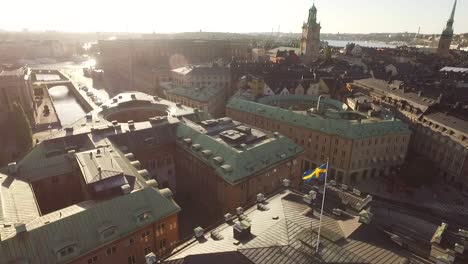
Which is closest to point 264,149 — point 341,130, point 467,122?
point 341,130

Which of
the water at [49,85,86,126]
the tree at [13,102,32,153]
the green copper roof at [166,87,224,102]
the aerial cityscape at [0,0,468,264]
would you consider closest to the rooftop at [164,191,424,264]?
the aerial cityscape at [0,0,468,264]

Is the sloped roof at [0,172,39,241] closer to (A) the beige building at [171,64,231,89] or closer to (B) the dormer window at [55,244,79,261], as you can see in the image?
(B) the dormer window at [55,244,79,261]

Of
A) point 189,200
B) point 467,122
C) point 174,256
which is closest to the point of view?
point 174,256

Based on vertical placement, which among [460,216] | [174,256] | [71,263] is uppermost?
[174,256]

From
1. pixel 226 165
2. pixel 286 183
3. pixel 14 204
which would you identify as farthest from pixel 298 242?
pixel 14 204

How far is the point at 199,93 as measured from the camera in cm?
13700

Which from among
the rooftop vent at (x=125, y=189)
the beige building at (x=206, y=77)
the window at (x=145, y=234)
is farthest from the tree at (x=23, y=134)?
the beige building at (x=206, y=77)

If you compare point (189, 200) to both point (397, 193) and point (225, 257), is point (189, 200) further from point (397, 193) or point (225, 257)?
point (397, 193)

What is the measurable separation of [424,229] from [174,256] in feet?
201

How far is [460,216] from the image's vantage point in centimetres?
7869

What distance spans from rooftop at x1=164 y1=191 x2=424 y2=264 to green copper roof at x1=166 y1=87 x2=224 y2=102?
305 ft

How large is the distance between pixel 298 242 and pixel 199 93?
106m

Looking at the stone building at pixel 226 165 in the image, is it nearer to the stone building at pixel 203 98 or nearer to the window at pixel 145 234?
the window at pixel 145 234

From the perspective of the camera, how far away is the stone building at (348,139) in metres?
90.9
